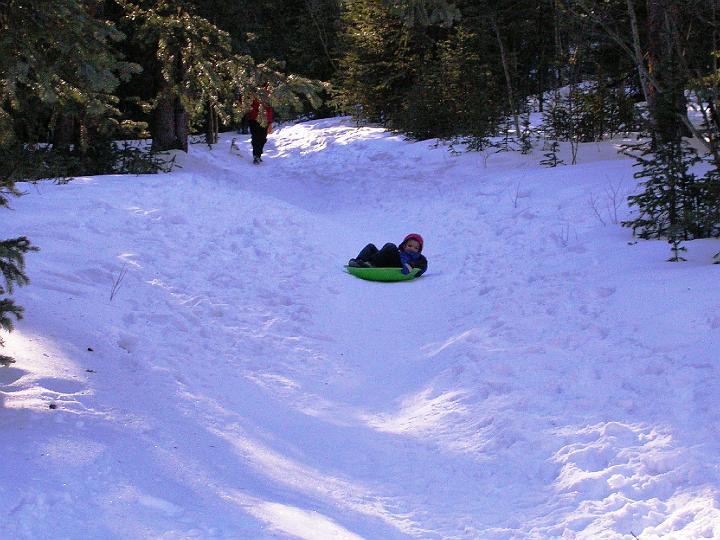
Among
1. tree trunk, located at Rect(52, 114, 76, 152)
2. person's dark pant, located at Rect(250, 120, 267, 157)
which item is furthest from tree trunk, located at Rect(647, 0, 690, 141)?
person's dark pant, located at Rect(250, 120, 267, 157)

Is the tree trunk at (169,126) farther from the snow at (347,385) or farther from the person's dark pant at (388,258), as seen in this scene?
the person's dark pant at (388,258)

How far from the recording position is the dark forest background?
4.68 metres

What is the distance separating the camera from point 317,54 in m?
32.5

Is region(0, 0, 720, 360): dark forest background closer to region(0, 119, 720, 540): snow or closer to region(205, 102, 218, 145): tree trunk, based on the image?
region(205, 102, 218, 145): tree trunk

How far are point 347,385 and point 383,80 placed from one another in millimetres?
19414

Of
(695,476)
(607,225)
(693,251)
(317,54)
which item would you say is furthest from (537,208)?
(317,54)

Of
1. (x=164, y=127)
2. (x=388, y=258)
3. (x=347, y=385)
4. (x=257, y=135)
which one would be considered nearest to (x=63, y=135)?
(x=164, y=127)

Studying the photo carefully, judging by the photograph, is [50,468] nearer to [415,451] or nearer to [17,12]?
[415,451]

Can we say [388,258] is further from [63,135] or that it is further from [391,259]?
[63,135]

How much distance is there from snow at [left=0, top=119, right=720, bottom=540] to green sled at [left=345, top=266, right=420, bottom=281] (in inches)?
7.8

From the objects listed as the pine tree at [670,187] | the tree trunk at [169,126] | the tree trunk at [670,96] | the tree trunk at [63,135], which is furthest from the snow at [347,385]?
the tree trunk at [169,126]

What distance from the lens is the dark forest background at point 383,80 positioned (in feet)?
15.3

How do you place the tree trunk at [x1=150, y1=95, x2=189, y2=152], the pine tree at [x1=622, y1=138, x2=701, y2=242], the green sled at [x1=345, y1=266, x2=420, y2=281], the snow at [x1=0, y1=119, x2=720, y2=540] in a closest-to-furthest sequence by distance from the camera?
the snow at [x1=0, y1=119, x2=720, y2=540]
the pine tree at [x1=622, y1=138, x2=701, y2=242]
the green sled at [x1=345, y1=266, x2=420, y2=281]
the tree trunk at [x1=150, y1=95, x2=189, y2=152]

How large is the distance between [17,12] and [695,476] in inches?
186
